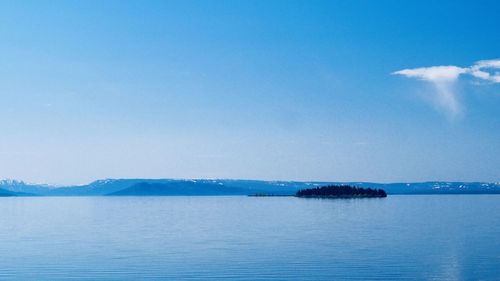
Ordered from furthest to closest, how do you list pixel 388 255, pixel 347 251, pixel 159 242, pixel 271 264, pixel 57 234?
pixel 57 234, pixel 159 242, pixel 347 251, pixel 388 255, pixel 271 264

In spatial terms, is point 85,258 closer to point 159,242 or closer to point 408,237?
point 159,242

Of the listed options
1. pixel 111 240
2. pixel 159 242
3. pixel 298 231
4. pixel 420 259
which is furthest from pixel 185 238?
pixel 420 259

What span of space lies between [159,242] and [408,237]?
107 ft

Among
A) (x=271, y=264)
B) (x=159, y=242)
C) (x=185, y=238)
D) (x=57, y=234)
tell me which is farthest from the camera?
(x=57, y=234)

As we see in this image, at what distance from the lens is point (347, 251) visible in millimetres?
55094

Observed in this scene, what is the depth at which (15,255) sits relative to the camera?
5578cm

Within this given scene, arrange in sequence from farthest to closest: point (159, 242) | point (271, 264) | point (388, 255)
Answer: point (159, 242), point (388, 255), point (271, 264)

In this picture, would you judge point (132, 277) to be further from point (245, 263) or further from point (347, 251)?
point (347, 251)

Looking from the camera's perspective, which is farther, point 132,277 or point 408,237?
point 408,237

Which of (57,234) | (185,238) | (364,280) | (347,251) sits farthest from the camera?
(57,234)

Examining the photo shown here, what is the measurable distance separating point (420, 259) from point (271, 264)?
1428 cm

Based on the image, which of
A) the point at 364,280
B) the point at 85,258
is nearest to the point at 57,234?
the point at 85,258

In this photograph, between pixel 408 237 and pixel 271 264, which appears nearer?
pixel 271 264

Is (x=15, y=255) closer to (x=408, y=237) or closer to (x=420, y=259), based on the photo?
(x=420, y=259)
